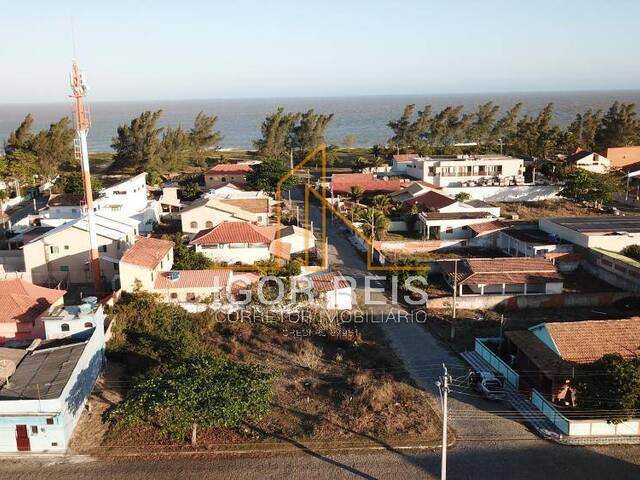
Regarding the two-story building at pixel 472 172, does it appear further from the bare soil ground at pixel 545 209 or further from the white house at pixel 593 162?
the white house at pixel 593 162

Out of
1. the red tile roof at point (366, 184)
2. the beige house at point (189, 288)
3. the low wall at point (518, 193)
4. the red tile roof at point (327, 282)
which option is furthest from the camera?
the red tile roof at point (366, 184)

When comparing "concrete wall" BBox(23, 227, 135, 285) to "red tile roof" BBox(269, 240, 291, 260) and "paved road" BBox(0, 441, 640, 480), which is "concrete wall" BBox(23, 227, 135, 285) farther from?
"paved road" BBox(0, 441, 640, 480)

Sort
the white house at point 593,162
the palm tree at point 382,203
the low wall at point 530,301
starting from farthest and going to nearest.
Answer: the white house at point 593,162 < the palm tree at point 382,203 < the low wall at point 530,301

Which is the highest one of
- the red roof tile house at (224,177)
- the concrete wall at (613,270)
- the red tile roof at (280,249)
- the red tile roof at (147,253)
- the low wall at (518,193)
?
the red roof tile house at (224,177)

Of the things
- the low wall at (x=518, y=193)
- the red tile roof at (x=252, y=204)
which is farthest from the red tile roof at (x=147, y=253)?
the low wall at (x=518, y=193)

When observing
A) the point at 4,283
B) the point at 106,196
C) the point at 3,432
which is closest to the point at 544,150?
the point at 106,196

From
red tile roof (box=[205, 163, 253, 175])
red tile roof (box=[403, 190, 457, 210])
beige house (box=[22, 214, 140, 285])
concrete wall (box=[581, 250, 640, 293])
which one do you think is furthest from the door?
red tile roof (box=[205, 163, 253, 175])

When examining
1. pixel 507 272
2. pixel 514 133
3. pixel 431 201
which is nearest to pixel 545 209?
pixel 431 201
